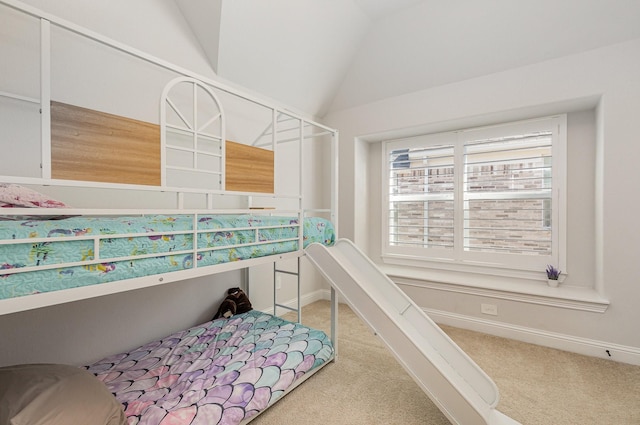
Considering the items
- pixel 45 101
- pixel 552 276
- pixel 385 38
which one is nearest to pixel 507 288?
pixel 552 276

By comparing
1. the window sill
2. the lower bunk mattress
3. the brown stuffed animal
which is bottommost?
the lower bunk mattress

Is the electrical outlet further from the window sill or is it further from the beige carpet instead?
the beige carpet

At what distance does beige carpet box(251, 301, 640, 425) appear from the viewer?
1.56 metres

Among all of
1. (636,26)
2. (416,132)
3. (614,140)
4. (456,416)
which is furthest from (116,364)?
(636,26)

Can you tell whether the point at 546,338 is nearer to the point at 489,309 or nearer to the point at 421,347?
the point at 489,309

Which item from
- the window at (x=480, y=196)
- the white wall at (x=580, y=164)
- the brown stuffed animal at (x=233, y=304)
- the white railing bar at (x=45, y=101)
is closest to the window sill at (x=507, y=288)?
the white wall at (x=580, y=164)

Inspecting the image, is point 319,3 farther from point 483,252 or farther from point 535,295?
point 535,295

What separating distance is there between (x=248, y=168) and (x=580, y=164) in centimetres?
277

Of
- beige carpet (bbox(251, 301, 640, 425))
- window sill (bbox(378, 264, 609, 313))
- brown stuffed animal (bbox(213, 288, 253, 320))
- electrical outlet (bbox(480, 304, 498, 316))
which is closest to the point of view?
beige carpet (bbox(251, 301, 640, 425))

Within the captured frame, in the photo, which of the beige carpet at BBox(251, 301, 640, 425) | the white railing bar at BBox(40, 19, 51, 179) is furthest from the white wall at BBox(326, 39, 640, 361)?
the white railing bar at BBox(40, 19, 51, 179)

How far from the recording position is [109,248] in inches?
43.1

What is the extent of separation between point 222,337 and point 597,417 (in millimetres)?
2244

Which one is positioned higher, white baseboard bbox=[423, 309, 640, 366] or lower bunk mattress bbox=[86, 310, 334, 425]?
lower bunk mattress bbox=[86, 310, 334, 425]

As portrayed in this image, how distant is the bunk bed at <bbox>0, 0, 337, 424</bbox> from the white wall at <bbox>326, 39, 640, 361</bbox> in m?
1.53
